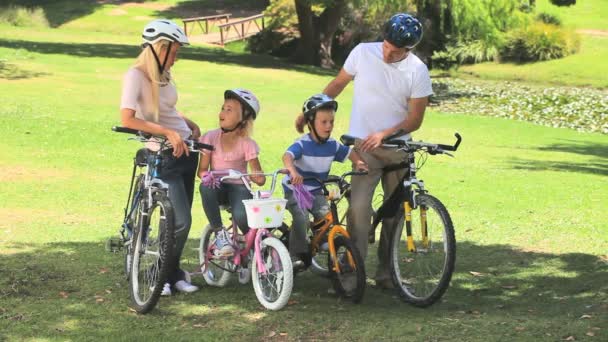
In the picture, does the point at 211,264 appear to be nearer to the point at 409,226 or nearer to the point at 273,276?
the point at 273,276

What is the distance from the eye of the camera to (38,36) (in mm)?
43906

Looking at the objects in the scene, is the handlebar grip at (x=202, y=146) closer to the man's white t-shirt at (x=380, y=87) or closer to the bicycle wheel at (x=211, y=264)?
the bicycle wheel at (x=211, y=264)

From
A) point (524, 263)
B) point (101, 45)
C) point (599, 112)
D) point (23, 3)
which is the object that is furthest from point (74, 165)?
point (23, 3)

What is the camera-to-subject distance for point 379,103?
305 inches

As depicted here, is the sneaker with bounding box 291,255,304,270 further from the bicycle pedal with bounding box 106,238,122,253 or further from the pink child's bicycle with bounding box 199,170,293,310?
the bicycle pedal with bounding box 106,238,122,253

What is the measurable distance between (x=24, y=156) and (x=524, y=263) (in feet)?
29.7

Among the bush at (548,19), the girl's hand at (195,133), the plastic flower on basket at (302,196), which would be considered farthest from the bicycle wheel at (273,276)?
the bush at (548,19)

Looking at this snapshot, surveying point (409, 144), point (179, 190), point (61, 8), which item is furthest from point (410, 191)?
point (61, 8)

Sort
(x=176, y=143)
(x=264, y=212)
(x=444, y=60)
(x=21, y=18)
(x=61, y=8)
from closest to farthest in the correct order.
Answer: (x=176, y=143), (x=264, y=212), (x=444, y=60), (x=21, y=18), (x=61, y=8)

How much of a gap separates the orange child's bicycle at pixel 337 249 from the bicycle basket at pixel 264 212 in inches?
18.3

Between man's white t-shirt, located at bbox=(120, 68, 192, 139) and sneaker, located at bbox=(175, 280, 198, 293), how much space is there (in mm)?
1113

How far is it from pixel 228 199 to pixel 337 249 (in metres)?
0.89

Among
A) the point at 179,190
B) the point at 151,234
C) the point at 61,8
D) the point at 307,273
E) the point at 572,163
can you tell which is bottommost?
the point at 572,163

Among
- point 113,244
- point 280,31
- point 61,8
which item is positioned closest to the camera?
point 113,244
